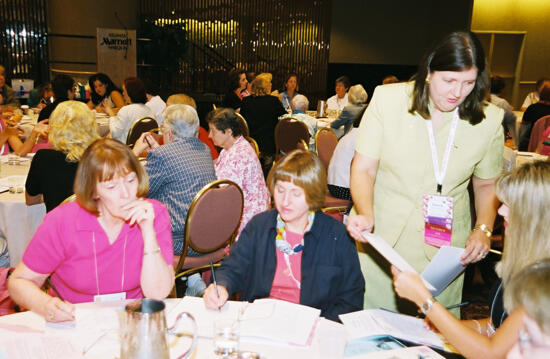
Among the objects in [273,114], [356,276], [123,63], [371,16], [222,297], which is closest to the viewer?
[222,297]

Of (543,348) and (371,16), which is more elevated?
(371,16)

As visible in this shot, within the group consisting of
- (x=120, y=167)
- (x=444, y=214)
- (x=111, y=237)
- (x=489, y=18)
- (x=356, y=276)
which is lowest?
(x=356, y=276)

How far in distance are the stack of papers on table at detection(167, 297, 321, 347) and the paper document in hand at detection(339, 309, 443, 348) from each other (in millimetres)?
122

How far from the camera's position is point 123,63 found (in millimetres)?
9578

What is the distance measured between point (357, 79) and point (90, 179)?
39.3ft

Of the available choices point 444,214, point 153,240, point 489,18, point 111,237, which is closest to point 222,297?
point 153,240

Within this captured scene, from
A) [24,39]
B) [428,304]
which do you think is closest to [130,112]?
[428,304]

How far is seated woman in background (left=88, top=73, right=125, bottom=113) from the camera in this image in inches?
297

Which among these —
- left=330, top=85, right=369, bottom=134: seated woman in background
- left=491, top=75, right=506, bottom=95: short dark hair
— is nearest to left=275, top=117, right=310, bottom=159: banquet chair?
left=330, top=85, right=369, bottom=134: seated woman in background

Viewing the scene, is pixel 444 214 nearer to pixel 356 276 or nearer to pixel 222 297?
pixel 356 276

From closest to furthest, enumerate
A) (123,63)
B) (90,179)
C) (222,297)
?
(222,297), (90,179), (123,63)

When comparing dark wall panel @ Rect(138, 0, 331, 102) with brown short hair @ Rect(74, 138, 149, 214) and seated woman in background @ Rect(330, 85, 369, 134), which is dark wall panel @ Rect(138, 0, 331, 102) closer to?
seated woman in background @ Rect(330, 85, 369, 134)

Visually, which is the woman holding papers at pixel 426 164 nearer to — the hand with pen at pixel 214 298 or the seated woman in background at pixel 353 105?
the hand with pen at pixel 214 298

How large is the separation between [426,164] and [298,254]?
620mm
